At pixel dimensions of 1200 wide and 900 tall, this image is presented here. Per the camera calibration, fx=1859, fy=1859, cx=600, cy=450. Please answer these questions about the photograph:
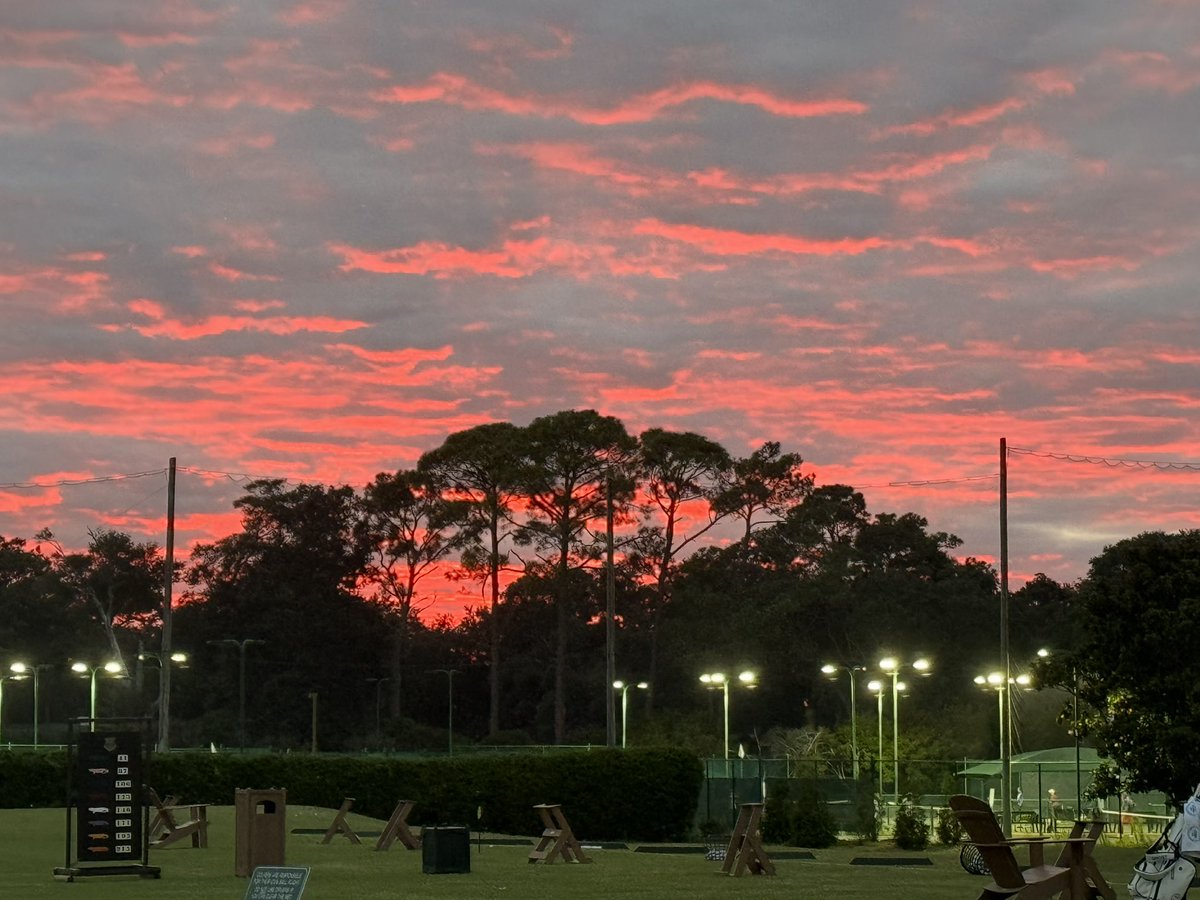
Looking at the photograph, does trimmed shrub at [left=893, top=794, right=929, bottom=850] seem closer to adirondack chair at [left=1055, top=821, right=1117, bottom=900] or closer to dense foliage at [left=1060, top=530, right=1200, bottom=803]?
dense foliage at [left=1060, top=530, right=1200, bottom=803]

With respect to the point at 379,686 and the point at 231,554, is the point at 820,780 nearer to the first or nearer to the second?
the point at 379,686

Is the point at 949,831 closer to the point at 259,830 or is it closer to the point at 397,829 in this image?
the point at 397,829

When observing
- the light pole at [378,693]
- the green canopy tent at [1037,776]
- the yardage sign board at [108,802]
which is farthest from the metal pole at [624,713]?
the yardage sign board at [108,802]

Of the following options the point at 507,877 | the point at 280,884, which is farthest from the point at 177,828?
the point at 280,884

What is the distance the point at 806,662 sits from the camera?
282 feet

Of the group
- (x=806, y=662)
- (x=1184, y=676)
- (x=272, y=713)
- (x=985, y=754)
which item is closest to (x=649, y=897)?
(x=1184, y=676)

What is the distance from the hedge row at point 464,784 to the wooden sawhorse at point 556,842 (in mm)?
19231

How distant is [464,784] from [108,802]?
92.9 ft

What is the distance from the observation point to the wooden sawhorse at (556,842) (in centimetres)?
3058

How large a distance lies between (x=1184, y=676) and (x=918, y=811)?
32.1 ft

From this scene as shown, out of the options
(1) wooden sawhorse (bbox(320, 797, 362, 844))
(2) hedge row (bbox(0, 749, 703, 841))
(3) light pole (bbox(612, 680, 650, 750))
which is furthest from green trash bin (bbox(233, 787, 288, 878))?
(3) light pole (bbox(612, 680, 650, 750))

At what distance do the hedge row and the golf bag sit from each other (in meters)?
35.8

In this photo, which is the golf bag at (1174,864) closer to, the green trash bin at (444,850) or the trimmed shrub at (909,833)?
the green trash bin at (444,850)

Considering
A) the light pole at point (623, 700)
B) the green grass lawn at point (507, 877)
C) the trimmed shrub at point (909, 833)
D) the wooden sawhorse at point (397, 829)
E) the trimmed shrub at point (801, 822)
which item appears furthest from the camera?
the light pole at point (623, 700)
